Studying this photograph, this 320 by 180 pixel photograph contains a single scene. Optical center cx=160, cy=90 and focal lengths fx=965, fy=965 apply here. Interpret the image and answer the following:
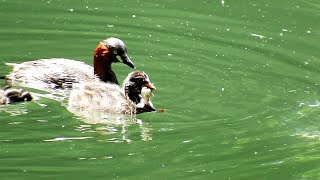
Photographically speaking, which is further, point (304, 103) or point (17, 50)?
point (17, 50)

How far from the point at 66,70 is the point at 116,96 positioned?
1111 millimetres

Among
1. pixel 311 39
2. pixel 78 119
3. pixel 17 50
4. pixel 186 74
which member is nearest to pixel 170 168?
pixel 78 119

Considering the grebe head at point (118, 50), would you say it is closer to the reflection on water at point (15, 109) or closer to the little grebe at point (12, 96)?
the little grebe at point (12, 96)

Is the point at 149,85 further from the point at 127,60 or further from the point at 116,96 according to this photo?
the point at 127,60

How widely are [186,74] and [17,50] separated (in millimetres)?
2358

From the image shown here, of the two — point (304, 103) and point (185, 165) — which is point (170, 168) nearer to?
point (185, 165)

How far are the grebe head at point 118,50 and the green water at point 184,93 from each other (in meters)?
0.42

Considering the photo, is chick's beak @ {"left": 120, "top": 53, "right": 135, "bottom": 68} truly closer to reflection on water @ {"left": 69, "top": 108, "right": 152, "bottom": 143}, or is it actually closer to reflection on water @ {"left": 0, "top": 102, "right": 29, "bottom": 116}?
reflection on water @ {"left": 69, "top": 108, "right": 152, "bottom": 143}

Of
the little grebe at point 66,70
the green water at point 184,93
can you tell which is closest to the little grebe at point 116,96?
the green water at point 184,93

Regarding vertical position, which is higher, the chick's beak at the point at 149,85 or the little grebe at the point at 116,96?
the chick's beak at the point at 149,85

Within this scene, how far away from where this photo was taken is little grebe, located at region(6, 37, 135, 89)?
1165cm

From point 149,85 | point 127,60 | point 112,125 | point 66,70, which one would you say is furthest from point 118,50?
point 112,125

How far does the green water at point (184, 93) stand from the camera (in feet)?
28.9

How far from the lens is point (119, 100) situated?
10.8 metres
